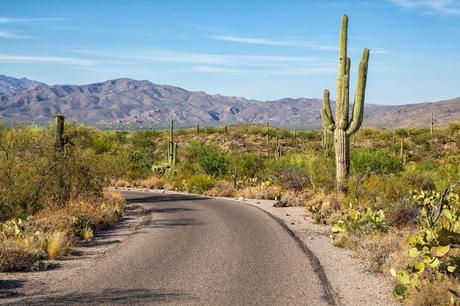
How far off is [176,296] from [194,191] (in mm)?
22648

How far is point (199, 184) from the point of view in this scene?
30250mm

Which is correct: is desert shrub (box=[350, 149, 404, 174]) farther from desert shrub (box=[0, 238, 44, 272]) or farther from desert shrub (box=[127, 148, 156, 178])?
desert shrub (box=[0, 238, 44, 272])

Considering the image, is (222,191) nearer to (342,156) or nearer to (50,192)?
(342,156)

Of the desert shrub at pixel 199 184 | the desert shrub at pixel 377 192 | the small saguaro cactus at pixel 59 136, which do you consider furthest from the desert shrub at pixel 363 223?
the desert shrub at pixel 199 184

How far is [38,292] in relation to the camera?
26.3 feet

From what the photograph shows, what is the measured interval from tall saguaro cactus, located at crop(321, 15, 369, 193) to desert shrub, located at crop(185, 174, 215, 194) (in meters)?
11.0

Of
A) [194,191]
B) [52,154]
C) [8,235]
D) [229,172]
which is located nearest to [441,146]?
[229,172]

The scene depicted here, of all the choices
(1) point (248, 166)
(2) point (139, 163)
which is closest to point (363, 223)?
(1) point (248, 166)

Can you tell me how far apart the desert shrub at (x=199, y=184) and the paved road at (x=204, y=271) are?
1446 centimetres

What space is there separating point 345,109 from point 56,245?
1281 centimetres

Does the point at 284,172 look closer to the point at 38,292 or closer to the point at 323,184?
the point at 323,184

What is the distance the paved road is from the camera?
7779mm

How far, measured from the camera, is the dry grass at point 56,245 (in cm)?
1083

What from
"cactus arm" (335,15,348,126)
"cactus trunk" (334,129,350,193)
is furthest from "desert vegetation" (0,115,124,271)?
"cactus arm" (335,15,348,126)
